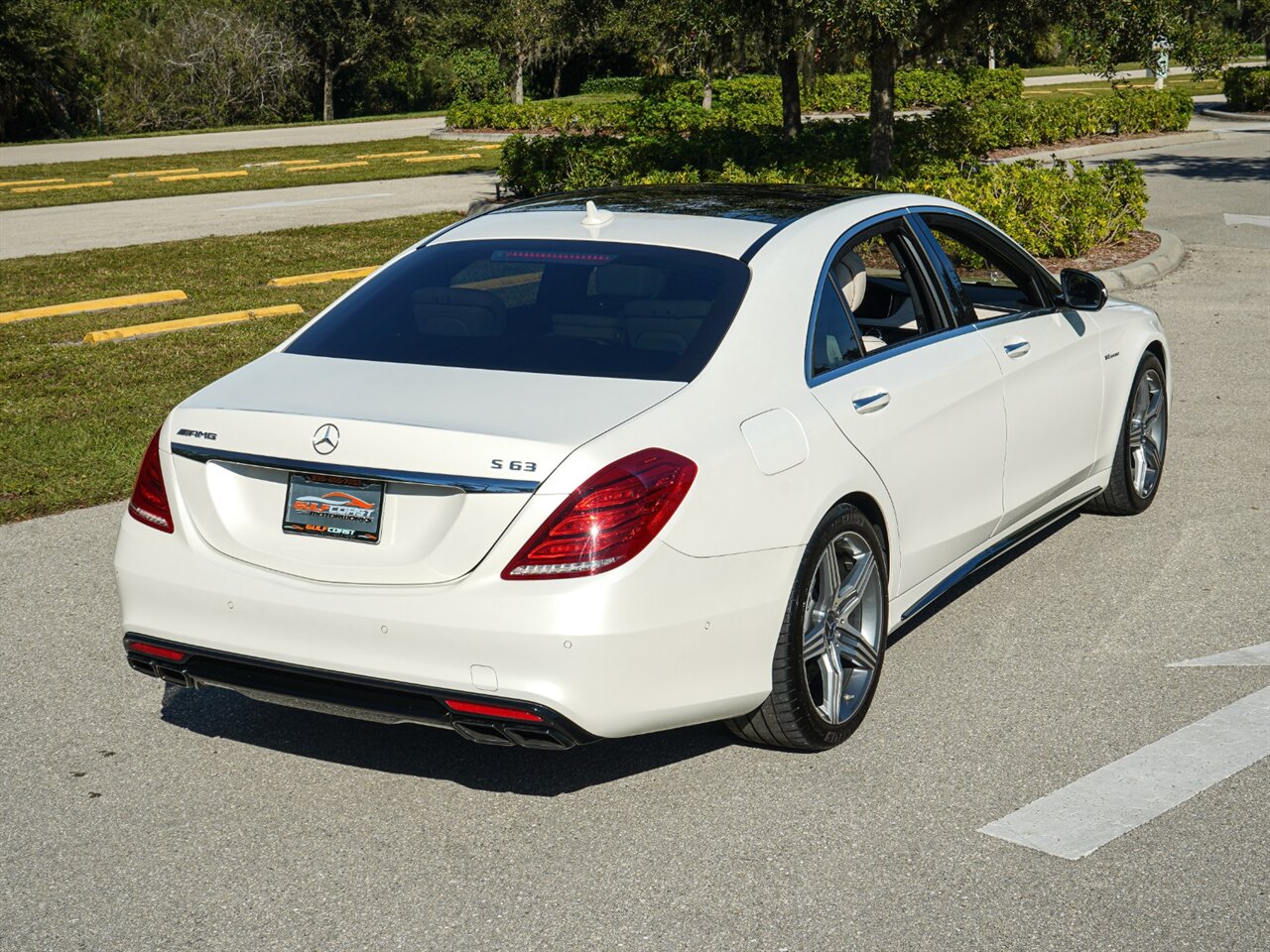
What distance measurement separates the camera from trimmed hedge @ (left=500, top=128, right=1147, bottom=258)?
48.4ft

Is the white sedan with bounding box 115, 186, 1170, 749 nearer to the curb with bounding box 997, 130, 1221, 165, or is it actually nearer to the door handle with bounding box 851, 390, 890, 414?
the door handle with bounding box 851, 390, 890, 414

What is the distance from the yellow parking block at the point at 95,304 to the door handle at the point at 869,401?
405 inches

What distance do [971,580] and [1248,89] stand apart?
126ft

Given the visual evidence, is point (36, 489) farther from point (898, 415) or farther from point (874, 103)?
point (874, 103)

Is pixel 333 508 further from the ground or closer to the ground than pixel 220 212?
closer to the ground

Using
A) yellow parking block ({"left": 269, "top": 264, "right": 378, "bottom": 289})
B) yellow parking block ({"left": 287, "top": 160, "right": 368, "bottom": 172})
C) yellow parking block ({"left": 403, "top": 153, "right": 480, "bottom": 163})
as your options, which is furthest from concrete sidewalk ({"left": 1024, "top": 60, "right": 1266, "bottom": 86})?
yellow parking block ({"left": 269, "top": 264, "right": 378, "bottom": 289})

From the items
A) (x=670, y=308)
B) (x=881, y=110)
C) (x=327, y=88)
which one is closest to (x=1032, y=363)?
(x=670, y=308)

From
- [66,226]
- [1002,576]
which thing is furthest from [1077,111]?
[1002,576]

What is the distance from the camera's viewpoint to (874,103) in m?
18.4

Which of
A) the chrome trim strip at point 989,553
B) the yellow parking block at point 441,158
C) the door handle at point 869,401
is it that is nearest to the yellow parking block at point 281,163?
the yellow parking block at point 441,158

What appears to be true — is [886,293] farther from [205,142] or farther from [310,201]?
[205,142]

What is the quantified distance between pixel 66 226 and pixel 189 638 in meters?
Result: 18.3

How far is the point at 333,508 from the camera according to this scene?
3.89m

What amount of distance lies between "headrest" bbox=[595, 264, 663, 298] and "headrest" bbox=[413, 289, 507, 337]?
320mm
